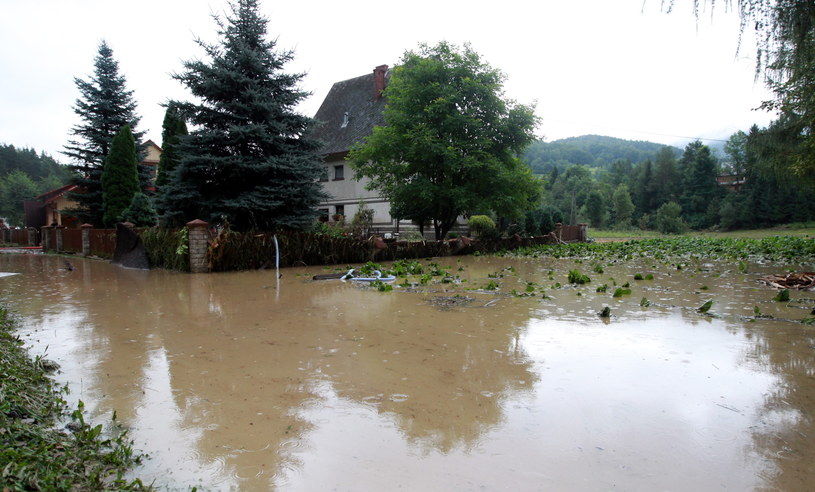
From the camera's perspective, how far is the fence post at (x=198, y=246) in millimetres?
13359

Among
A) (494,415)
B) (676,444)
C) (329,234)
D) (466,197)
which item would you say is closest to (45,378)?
(494,415)

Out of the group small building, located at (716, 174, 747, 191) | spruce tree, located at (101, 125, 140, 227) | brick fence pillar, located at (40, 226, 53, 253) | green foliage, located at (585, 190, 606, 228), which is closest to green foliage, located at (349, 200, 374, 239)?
spruce tree, located at (101, 125, 140, 227)

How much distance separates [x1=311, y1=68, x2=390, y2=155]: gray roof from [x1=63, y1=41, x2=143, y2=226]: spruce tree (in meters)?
11.1

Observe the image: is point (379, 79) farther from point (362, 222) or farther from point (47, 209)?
point (47, 209)

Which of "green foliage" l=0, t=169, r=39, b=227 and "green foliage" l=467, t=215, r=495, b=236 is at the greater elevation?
"green foliage" l=0, t=169, r=39, b=227

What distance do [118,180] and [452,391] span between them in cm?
2444

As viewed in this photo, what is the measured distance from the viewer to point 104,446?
2.79 m

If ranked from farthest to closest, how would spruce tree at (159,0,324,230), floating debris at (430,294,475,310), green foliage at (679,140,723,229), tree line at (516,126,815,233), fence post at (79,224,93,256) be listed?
green foliage at (679,140,723,229)
tree line at (516,126,815,233)
fence post at (79,224,93,256)
spruce tree at (159,0,324,230)
floating debris at (430,294,475,310)

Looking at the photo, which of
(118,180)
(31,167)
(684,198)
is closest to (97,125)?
(118,180)

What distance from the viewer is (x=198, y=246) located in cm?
1344

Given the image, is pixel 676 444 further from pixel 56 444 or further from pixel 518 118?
pixel 518 118

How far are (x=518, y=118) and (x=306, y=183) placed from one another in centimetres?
992

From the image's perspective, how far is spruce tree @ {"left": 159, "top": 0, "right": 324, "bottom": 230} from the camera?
615 inches

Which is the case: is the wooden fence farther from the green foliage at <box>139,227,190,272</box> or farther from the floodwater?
the floodwater
